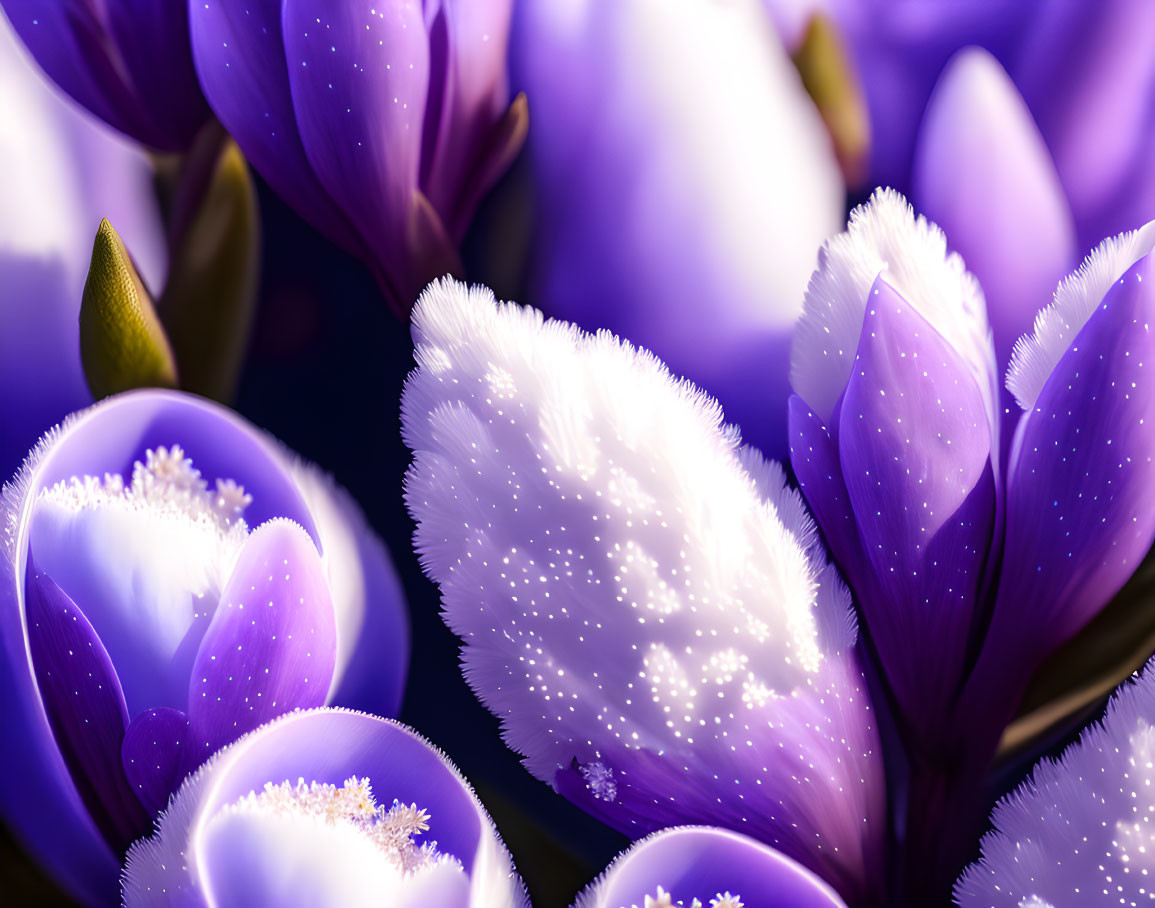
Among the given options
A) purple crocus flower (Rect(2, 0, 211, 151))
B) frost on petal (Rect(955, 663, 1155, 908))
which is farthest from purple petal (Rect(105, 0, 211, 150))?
Result: frost on petal (Rect(955, 663, 1155, 908))

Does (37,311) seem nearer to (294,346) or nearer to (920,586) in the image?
(294,346)

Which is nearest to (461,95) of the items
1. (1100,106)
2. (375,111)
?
(375,111)

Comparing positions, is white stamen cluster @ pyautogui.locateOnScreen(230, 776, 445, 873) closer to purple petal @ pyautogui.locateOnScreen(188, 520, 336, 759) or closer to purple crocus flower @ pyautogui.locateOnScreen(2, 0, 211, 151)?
purple petal @ pyautogui.locateOnScreen(188, 520, 336, 759)

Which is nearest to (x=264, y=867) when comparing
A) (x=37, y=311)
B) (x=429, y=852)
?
(x=429, y=852)

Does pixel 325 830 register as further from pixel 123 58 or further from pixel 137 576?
pixel 123 58

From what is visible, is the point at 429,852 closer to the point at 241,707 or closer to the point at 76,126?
the point at 241,707

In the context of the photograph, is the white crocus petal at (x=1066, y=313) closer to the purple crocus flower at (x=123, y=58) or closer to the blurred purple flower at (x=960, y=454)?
the blurred purple flower at (x=960, y=454)

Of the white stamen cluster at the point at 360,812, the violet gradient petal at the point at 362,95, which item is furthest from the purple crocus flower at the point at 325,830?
the violet gradient petal at the point at 362,95
